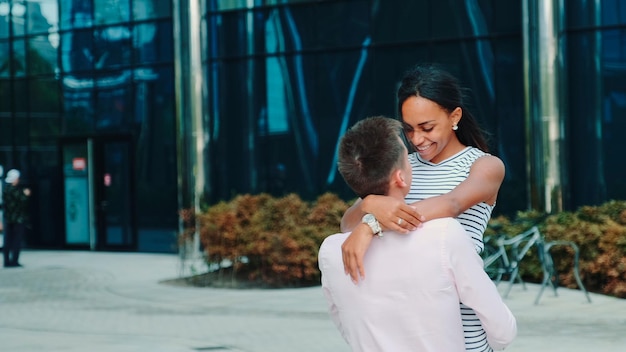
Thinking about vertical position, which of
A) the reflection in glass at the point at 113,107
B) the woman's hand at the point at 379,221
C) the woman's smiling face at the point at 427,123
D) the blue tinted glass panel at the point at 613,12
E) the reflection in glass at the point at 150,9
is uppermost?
the reflection in glass at the point at 150,9

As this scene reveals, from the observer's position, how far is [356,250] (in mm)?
2695

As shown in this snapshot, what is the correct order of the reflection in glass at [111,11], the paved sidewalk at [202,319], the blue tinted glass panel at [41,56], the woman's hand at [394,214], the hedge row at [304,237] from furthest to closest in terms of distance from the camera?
the blue tinted glass panel at [41,56]
the reflection in glass at [111,11]
the hedge row at [304,237]
the paved sidewalk at [202,319]
the woman's hand at [394,214]

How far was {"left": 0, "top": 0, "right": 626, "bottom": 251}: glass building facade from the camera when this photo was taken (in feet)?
59.3

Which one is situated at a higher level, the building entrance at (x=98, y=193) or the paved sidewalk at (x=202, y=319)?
the building entrance at (x=98, y=193)

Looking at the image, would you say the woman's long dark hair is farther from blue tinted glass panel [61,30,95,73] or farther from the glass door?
blue tinted glass panel [61,30,95,73]

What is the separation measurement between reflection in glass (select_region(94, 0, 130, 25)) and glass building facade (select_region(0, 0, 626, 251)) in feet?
0.12

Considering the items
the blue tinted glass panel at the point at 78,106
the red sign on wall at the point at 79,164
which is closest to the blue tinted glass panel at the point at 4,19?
the blue tinted glass panel at the point at 78,106

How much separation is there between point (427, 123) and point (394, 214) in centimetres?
45

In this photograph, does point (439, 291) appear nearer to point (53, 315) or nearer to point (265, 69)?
point (53, 315)

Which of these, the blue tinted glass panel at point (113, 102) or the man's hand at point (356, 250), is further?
the blue tinted glass panel at point (113, 102)

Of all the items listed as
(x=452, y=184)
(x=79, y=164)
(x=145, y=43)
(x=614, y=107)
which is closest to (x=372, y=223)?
(x=452, y=184)

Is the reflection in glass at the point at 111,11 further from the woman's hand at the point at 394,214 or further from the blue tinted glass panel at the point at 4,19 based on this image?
the woman's hand at the point at 394,214

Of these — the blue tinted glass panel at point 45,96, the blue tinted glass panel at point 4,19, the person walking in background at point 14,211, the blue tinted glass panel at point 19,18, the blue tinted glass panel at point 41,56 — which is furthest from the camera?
the blue tinted glass panel at point 4,19

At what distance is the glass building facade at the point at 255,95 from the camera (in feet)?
59.3
